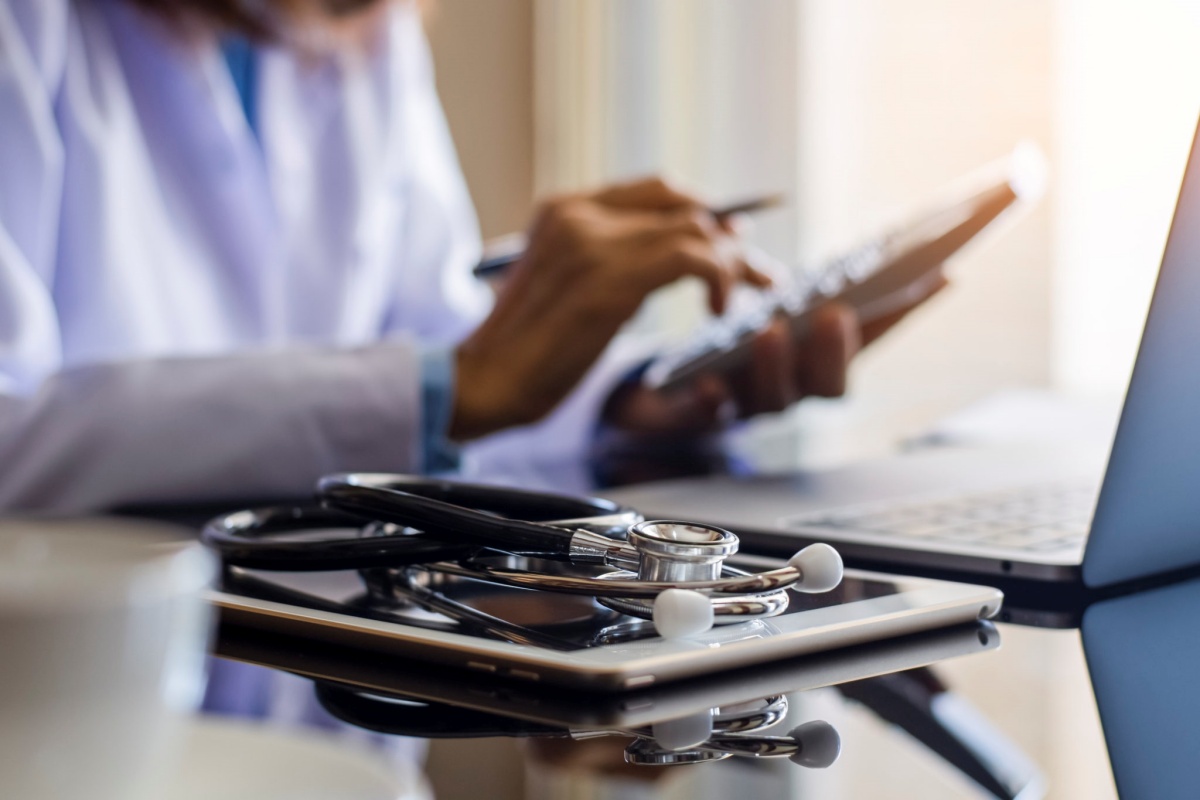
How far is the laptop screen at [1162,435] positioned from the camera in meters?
0.25

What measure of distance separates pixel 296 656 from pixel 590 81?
5.45 feet

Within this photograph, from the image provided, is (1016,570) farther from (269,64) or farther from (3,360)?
(269,64)

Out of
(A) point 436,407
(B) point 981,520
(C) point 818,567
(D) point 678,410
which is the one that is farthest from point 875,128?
(C) point 818,567

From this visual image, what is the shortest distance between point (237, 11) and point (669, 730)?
671 millimetres

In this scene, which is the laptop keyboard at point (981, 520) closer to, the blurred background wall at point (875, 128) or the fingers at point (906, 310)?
the fingers at point (906, 310)

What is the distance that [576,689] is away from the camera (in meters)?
0.20

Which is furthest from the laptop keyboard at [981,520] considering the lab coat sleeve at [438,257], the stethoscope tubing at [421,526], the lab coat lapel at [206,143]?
the lab coat lapel at [206,143]

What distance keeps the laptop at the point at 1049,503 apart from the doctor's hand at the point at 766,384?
0.47ft

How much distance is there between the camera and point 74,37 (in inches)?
27.2

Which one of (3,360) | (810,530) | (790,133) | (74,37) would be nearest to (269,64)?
(74,37)

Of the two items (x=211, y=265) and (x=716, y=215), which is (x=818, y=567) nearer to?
Result: (x=716, y=215)

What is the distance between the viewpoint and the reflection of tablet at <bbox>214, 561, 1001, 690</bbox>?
0.64ft

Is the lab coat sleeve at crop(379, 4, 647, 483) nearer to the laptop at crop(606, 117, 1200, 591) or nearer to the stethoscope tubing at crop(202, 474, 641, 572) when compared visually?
the laptop at crop(606, 117, 1200, 591)

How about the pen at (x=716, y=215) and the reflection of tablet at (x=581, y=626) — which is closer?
the reflection of tablet at (x=581, y=626)
